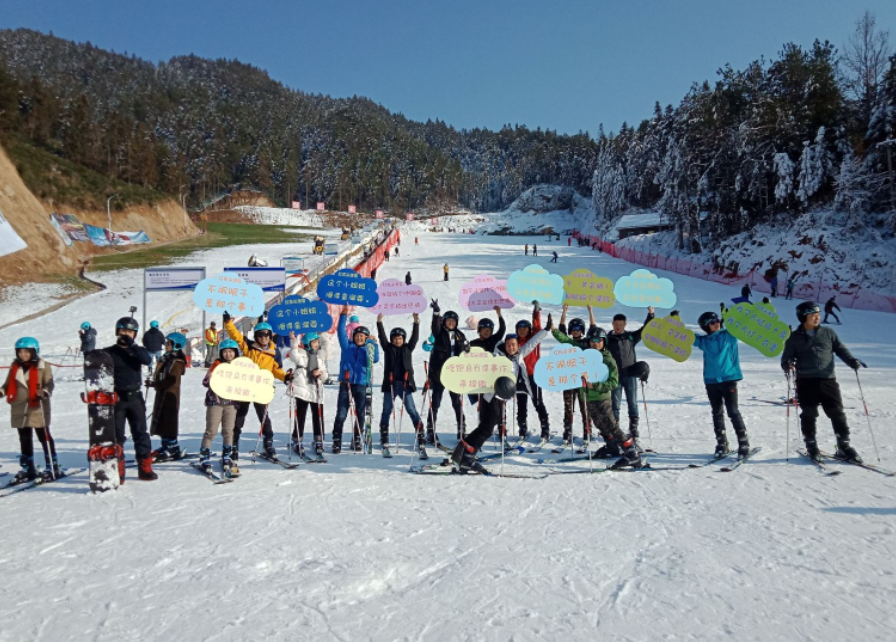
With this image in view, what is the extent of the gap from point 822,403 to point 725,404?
1.01m

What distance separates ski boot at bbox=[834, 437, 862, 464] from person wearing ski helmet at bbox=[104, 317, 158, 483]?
7.69 metres

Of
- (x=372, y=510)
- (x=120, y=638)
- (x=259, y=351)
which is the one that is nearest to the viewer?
(x=120, y=638)

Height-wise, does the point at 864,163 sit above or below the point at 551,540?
above

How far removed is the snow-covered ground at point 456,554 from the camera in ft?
10.7

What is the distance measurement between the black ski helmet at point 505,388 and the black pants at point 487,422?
175 millimetres

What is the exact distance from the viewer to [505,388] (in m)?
6.00

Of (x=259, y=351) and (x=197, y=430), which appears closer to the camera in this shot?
(x=259, y=351)

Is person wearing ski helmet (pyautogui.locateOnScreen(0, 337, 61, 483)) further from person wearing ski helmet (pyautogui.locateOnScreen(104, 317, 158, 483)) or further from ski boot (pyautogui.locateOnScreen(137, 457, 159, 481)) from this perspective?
ski boot (pyautogui.locateOnScreen(137, 457, 159, 481))

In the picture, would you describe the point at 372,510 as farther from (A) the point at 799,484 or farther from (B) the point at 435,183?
(B) the point at 435,183

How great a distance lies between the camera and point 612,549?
427 cm

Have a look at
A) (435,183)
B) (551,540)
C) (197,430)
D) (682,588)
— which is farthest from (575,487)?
(435,183)

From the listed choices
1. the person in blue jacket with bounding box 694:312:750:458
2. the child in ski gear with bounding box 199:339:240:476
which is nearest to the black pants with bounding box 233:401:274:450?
the child in ski gear with bounding box 199:339:240:476

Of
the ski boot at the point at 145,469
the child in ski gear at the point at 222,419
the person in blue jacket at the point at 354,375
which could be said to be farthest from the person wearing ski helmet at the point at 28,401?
the person in blue jacket at the point at 354,375

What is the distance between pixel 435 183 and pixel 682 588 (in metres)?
146
